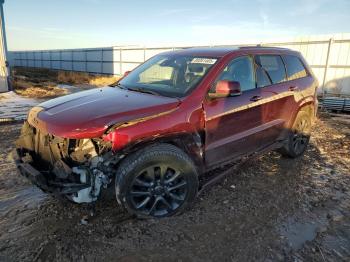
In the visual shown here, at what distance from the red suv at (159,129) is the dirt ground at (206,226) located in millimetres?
317

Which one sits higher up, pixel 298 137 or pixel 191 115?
pixel 191 115

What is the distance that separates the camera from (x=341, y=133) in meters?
7.11

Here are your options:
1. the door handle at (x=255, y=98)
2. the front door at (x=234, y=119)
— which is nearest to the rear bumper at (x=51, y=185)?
the front door at (x=234, y=119)

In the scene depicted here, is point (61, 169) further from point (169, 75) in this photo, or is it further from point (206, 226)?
point (169, 75)

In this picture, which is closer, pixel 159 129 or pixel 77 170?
pixel 77 170

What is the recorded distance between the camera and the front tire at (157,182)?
2854 millimetres

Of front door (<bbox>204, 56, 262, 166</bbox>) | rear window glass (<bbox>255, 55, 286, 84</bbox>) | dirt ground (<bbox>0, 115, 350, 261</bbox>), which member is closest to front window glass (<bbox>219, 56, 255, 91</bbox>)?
front door (<bbox>204, 56, 262, 166</bbox>)

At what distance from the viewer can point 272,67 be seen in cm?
444

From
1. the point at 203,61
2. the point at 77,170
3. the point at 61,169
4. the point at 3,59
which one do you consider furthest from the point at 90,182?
the point at 3,59

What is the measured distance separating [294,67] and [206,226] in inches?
125

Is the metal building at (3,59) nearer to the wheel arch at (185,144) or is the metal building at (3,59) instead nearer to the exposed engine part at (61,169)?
the exposed engine part at (61,169)

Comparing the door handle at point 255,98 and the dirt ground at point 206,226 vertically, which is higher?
the door handle at point 255,98

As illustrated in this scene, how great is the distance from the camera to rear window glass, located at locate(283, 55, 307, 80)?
4.75 m

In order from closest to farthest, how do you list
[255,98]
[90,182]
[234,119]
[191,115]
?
[90,182], [191,115], [234,119], [255,98]
